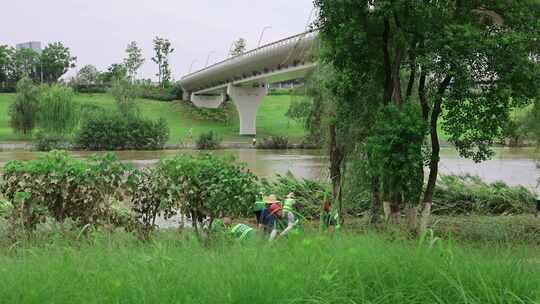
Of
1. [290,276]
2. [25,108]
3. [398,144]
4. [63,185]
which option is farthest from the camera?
[25,108]

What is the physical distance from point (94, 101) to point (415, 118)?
7179 centimetres

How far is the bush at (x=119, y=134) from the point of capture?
47594mm

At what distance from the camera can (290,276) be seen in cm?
345

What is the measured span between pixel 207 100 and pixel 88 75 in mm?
28452

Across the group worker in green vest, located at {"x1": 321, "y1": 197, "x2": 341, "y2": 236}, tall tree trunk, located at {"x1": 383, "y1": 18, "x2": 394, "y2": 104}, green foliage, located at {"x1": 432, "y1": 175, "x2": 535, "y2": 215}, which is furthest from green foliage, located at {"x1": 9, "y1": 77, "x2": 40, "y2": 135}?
worker in green vest, located at {"x1": 321, "y1": 197, "x2": 341, "y2": 236}

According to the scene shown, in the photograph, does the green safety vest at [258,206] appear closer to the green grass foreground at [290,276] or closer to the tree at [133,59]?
the green grass foreground at [290,276]

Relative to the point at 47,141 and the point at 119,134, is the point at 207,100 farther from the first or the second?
the point at 47,141

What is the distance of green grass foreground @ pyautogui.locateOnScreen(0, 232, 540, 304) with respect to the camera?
3.28 m

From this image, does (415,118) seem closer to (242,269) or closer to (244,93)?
(242,269)

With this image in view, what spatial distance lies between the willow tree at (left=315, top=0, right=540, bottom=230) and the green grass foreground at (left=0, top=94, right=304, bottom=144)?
146 ft

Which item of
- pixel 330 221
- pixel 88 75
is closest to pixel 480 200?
pixel 330 221

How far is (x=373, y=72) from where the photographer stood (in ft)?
32.3

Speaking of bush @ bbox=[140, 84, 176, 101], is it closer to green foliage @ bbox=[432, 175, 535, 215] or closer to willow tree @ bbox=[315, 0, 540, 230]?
green foliage @ bbox=[432, 175, 535, 215]

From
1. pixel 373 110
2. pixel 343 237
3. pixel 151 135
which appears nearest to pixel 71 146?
pixel 151 135
